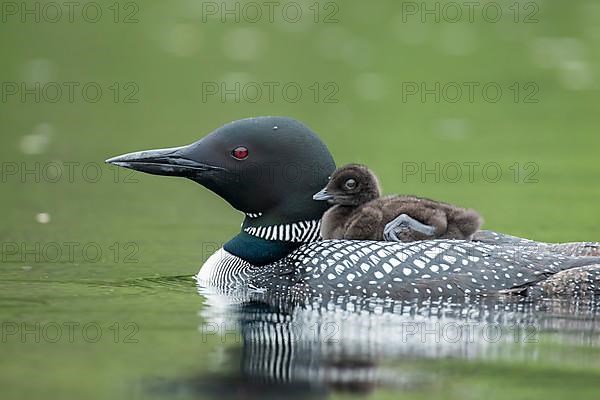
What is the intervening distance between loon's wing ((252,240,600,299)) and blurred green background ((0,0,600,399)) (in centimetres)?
83

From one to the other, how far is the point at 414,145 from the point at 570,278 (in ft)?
19.3

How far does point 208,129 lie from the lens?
1370 centimetres

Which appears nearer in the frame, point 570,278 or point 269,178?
point 570,278

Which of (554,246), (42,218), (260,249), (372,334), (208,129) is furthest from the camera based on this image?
(208,129)

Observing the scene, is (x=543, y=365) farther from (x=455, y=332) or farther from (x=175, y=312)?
(x=175, y=312)

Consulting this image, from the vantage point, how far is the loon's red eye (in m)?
7.78

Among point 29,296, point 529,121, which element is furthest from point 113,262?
point 529,121

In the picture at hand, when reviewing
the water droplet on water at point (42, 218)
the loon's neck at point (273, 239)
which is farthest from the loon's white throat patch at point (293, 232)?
the water droplet on water at point (42, 218)

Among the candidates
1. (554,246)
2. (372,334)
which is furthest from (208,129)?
(372,334)

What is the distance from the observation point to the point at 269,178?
776cm

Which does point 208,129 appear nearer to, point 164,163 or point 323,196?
point 164,163

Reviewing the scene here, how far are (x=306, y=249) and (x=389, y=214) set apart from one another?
493 millimetres

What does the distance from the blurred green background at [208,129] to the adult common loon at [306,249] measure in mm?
474

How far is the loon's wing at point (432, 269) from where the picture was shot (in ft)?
23.7
